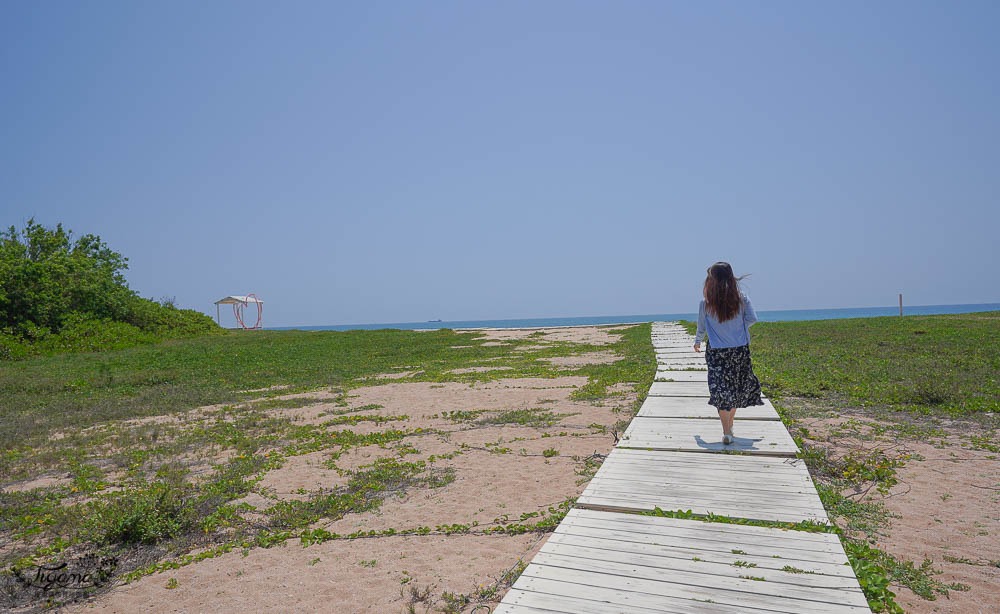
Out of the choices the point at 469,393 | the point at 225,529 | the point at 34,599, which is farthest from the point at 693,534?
the point at 469,393

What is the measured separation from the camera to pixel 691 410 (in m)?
7.63

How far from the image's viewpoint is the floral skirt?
5.99m

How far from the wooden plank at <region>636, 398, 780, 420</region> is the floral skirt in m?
1.10

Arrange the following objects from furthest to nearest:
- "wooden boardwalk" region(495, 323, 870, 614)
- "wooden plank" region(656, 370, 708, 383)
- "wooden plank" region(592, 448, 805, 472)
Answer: "wooden plank" region(656, 370, 708, 383)
"wooden plank" region(592, 448, 805, 472)
"wooden boardwalk" region(495, 323, 870, 614)

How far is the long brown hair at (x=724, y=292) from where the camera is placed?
19.5ft

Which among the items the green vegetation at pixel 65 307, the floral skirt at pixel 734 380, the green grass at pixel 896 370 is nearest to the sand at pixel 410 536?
the floral skirt at pixel 734 380

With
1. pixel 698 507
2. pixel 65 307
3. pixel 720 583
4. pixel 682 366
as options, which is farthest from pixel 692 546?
pixel 65 307

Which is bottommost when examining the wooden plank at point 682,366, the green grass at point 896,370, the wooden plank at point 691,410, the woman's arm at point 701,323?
the green grass at point 896,370

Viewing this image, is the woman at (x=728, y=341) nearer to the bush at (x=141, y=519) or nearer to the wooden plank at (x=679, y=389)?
the wooden plank at (x=679, y=389)

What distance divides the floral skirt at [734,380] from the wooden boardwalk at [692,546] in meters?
0.49

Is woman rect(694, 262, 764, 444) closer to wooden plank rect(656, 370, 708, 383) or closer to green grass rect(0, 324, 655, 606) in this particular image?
green grass rect(0, 324, 655, 606)

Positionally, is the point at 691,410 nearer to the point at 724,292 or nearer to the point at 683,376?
the point at 724,292

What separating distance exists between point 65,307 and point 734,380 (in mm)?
32255

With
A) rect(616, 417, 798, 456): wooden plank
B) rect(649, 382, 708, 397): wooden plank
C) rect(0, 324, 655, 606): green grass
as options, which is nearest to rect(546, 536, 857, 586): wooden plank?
rect(0, 324, 655, 606): green grass
